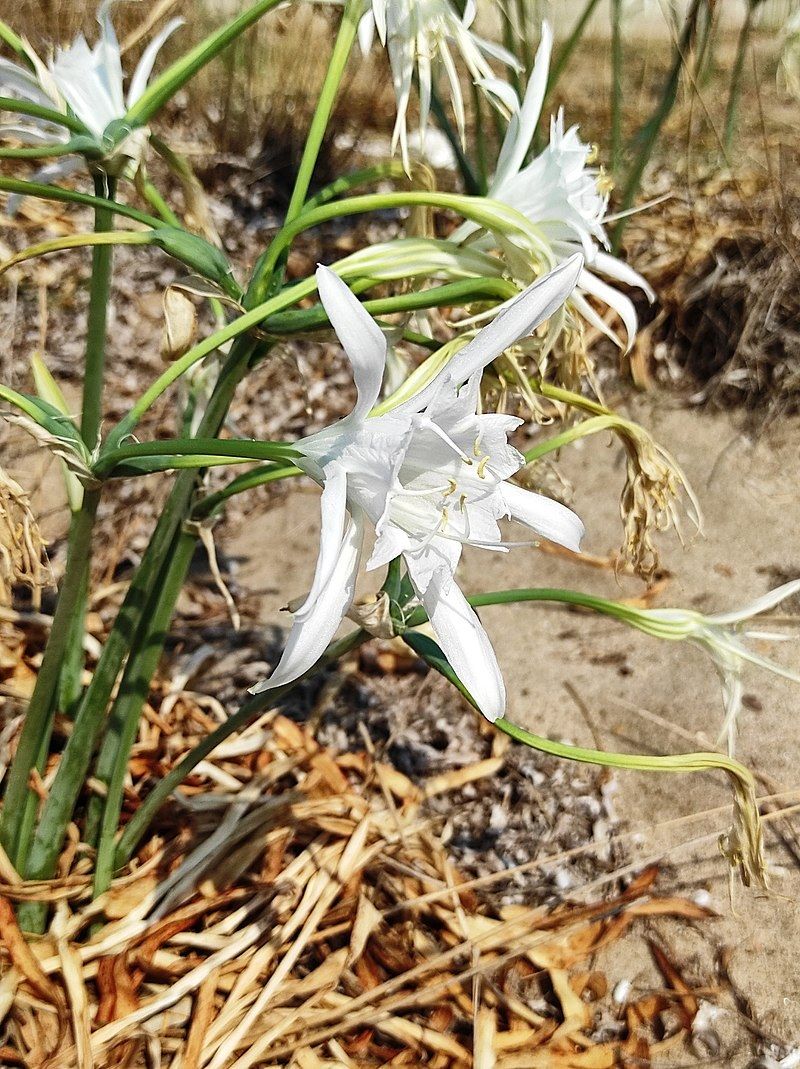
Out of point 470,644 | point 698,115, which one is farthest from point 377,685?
point 698,115

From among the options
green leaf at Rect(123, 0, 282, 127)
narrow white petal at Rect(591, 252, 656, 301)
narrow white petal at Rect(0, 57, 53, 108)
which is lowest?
narrow white petal at Rect(591, 252, 656, 301)

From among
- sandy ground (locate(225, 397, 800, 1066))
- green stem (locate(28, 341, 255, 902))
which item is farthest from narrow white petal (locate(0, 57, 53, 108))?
sandy ground (locate(225, 397, 800, 1066))

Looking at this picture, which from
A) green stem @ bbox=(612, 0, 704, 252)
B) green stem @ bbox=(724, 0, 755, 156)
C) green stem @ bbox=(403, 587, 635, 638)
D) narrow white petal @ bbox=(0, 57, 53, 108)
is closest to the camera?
green stem @ bbox=(403, 587, 635, 638)

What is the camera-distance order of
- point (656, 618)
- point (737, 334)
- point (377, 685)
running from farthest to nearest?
point (737, 334) < point (377, 685) < point (656, 618)

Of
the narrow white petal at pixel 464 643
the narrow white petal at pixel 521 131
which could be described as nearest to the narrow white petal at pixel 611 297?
the narrow white petal at pixel 521 131

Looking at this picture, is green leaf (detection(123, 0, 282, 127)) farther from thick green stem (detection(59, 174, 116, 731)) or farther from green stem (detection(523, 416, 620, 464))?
green stem (detection(523, 416, 620, 464))

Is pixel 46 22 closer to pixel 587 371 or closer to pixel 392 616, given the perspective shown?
pixel 587 371
